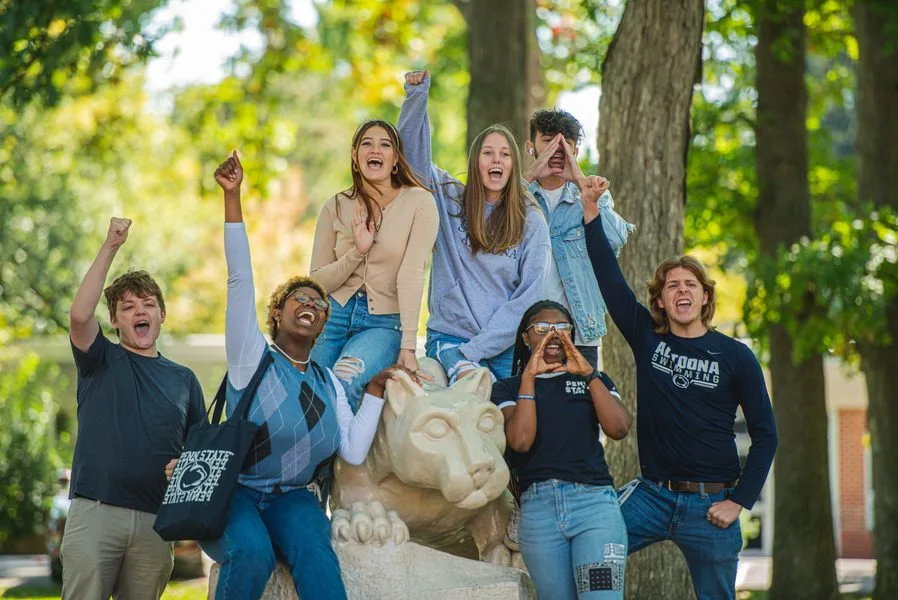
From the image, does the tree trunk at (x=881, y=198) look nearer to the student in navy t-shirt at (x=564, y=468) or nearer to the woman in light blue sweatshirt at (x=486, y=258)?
the woman in light blue sweatshirt at (x=486, y=258)

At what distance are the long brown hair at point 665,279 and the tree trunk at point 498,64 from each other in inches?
214

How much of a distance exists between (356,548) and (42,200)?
14.7 meters

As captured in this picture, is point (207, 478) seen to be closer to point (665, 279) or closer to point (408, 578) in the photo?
point (408, 578)

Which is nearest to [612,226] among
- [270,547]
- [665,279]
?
[665,279]

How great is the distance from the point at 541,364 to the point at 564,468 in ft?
1.34

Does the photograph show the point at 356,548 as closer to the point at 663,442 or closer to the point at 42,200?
the point at 663,442

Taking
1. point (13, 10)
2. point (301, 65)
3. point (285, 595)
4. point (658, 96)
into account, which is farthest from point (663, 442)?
point (301, 65)

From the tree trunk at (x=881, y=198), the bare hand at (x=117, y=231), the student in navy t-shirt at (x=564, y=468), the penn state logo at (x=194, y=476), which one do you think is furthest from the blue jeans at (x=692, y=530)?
the tree trunk at (x=881, y=198)

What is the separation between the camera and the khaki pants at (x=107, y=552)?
505cm

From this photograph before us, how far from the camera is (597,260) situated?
17.5 feet

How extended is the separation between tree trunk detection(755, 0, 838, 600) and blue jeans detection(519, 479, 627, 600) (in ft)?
23.0

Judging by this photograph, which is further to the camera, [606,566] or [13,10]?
[13,10]

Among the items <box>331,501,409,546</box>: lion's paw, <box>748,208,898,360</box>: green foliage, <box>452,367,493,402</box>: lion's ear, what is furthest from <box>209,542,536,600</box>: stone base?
<box>748,208,898,360</box>: green foliage

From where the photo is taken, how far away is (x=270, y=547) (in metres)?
4.56
